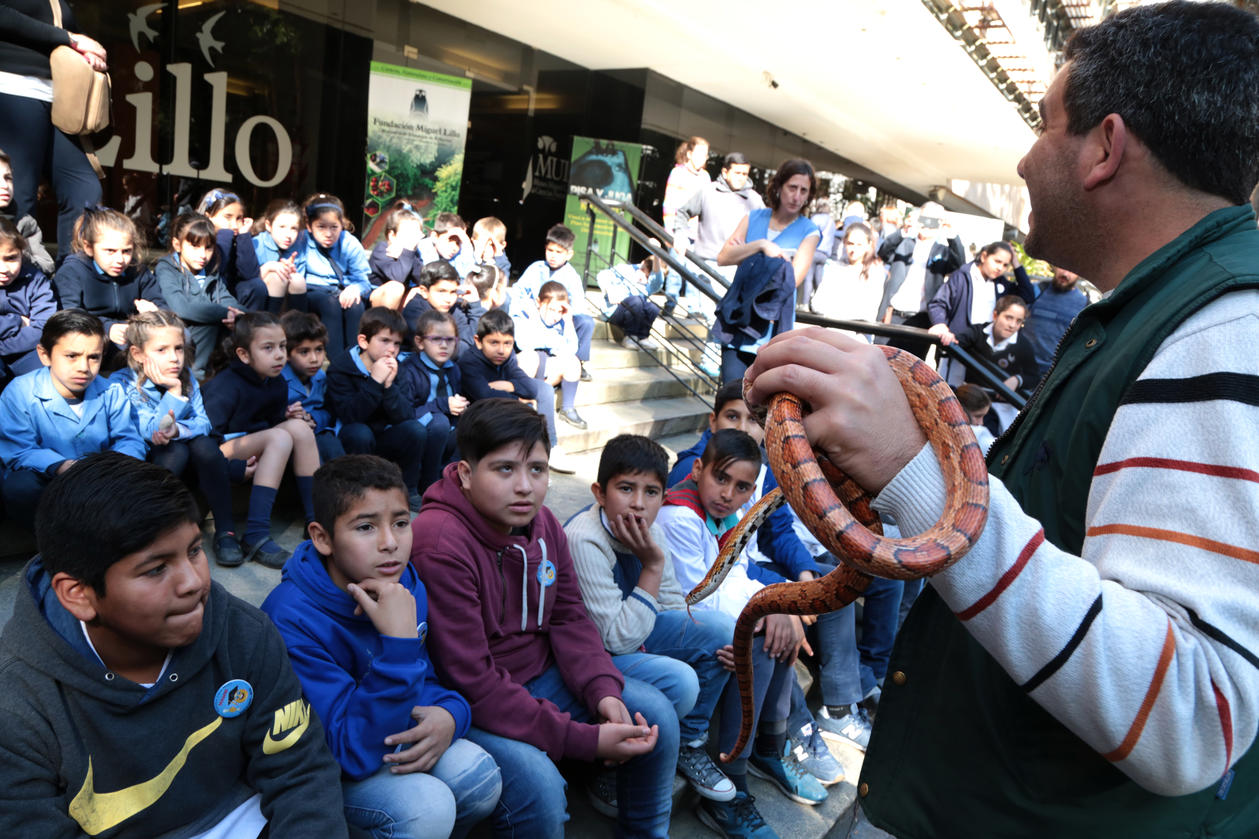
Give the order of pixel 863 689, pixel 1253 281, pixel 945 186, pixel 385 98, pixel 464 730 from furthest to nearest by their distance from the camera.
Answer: pixel 945 186, pixel 385 98, pixel 863 689, pixel 464 730, pixel 1253 281

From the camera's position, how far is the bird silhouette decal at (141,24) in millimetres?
7199

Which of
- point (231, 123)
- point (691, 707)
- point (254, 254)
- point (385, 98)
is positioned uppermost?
point (385, 98)

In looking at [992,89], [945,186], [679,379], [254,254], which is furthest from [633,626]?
[945,186]

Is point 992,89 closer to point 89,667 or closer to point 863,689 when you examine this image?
point 863,689

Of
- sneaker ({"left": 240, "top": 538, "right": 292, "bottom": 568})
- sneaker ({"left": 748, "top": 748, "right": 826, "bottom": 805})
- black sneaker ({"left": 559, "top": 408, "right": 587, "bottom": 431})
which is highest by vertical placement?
black sneaker ({"left": 559, "top": 408, "right": 587, "bottom": 431})

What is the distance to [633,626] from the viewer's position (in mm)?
2961

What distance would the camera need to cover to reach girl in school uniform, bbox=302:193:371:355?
623 centimetres

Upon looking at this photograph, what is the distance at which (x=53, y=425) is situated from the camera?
3506mm

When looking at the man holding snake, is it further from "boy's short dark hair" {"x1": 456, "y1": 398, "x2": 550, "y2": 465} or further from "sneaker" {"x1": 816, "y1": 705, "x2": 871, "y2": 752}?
"sneaker" {"x1": 816, "y1": 705, "x2": 871, "y2": 752}

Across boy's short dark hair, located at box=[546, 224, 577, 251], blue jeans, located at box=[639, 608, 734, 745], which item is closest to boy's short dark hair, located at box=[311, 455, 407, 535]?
blue jeans, located at box=[639, 608, 734, 745]

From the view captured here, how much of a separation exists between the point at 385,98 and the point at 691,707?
29.3ft

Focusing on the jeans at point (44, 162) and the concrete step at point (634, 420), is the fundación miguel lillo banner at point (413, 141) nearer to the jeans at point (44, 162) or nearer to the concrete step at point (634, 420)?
the concrete step at point (634, 420)

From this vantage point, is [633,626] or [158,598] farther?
[633,626]

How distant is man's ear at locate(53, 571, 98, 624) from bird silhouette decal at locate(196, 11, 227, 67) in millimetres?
7998
